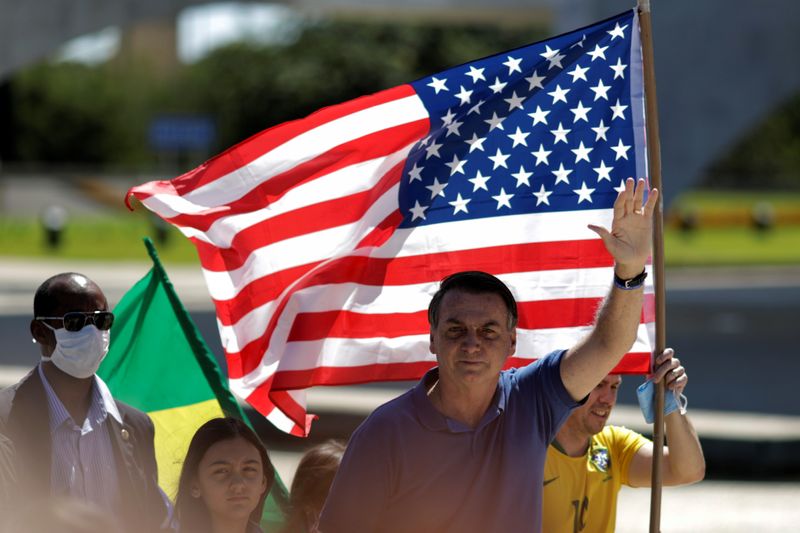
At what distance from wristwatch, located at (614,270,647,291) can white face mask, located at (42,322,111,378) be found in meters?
1.52

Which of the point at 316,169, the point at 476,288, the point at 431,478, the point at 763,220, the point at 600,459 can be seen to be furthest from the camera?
the point at 763,220

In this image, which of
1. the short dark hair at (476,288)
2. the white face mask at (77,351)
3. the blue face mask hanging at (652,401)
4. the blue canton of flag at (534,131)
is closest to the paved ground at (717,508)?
the blue canton of flag at (534,131)

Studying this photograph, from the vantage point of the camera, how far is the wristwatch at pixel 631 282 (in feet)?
12.4

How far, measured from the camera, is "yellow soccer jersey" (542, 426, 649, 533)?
4.33 metres

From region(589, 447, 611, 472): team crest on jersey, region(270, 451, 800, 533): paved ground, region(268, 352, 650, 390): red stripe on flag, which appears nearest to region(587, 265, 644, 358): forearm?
region(589, 447, 611, 472): team crest on jersey

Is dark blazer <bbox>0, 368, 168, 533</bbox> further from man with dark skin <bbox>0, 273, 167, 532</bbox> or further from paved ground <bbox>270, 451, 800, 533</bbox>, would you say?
paved ground <bbox>270, 451, 800, 533</bbox>

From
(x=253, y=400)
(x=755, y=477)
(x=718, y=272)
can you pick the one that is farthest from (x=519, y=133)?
(x=718, y=272)

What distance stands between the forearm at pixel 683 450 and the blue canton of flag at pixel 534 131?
2.95 ft

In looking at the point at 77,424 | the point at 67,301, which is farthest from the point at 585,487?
the point at 67,301

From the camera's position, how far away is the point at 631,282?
3787 mm

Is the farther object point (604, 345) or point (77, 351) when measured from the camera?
point (77, 351)

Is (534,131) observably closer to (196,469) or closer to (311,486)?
(311,486)

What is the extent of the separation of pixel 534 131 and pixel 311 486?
1367 mm

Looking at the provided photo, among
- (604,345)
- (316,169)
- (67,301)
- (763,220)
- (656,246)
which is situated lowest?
(604,345)
